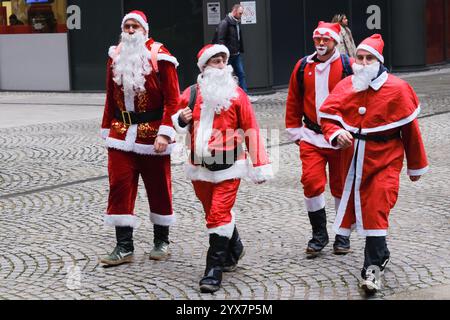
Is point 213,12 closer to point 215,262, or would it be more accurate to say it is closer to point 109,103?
point 109,103

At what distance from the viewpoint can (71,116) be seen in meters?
16.9

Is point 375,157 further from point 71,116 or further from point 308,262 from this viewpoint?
point 71,116

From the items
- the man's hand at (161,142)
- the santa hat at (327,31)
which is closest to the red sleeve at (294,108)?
the santa hat at (327,31)

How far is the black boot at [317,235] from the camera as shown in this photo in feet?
22.9

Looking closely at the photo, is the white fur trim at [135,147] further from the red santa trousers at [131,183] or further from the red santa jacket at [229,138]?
the red santa jacket at [229,138]

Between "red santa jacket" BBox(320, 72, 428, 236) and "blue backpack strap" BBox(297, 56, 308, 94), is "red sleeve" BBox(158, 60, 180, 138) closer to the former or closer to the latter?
"blue backpack strap" BBox(297, 56, 308, 94)

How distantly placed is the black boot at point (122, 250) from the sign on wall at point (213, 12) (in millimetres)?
12693

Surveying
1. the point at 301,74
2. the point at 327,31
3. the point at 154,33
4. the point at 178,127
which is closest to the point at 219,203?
the point at 178,127

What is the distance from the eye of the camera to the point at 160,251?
→ 23.2 ft

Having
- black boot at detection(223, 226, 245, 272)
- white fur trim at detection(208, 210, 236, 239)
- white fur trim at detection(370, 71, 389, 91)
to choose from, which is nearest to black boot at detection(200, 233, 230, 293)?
white fur trim at detection(208, 210, 236, 239)

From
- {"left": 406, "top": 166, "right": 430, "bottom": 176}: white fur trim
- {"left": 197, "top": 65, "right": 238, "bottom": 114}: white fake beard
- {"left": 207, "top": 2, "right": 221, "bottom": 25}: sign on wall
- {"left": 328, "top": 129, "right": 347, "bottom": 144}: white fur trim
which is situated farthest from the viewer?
{"left": 207, "top": 2, "right": 221, "bottom": 25}: sign on wall

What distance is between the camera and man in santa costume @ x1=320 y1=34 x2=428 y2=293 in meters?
6.05

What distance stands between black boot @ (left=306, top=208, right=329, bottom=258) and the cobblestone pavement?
85 millimetres
